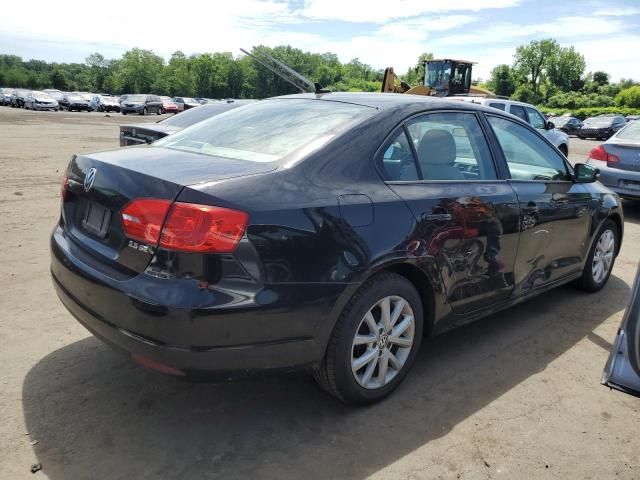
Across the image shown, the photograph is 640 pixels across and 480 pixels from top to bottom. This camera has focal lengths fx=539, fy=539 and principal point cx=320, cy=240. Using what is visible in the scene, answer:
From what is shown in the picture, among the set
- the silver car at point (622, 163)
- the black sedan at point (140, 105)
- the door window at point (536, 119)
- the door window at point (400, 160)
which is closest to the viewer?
the door window at point (400, 160)

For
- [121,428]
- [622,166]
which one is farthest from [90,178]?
[622,166]

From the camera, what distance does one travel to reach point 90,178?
2779 millimetres

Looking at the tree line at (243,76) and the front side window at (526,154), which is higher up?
the tree line at (243,76)

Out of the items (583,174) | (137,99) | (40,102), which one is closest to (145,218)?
(583,174)

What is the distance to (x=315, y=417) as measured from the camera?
2.90m

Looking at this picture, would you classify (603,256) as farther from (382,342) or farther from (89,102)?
(89,102)

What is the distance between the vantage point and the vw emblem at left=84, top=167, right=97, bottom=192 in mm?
2760

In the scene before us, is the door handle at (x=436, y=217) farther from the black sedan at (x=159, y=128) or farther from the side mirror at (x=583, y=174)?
the black sedan at (x=159, y=128)

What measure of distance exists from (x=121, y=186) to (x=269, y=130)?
3.17 feet

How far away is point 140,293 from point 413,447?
1.51 meters

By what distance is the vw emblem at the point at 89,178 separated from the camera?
2.76 metres

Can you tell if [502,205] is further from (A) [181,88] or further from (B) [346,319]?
(A) [181,88]

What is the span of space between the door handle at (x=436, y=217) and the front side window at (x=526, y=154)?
3.11ft

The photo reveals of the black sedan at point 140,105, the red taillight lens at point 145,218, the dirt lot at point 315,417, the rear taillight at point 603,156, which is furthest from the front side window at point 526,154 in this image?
the black sedan at point 140,105
